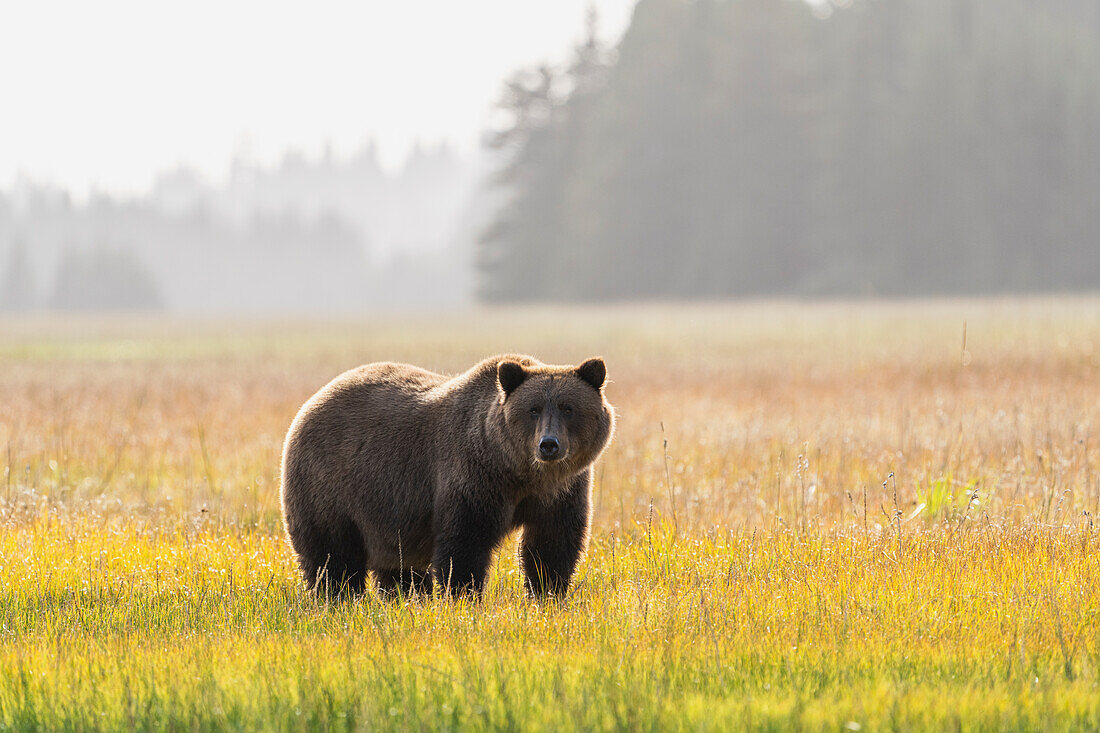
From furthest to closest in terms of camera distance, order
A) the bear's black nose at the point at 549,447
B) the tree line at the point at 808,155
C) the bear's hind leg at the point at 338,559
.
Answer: the tree line at the point at 808,155
the bear's hind leg at the point at 338,559
the bear's black nose at the point at 549,447

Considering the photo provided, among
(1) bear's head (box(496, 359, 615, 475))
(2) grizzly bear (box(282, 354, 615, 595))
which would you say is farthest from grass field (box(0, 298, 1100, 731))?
(1) bear's head (box(496, 359, 615, 475))

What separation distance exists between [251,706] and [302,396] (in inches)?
592

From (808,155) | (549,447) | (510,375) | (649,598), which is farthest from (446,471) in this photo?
(808,155)

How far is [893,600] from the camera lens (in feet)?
20.6

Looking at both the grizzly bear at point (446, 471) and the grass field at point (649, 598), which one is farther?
the grizzly bear at point (446, 471)

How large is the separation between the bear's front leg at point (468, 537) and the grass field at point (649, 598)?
0.68 feet

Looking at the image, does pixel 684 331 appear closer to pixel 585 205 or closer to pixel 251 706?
pixel 251 706

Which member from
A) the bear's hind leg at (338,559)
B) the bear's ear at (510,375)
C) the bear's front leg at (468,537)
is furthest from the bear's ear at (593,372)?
the bear's hind leg at (338,559)

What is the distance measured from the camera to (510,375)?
262 inches

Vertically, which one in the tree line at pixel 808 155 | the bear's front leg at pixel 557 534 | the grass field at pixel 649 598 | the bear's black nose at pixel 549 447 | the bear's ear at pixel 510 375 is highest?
the tree line at pixel 808 155

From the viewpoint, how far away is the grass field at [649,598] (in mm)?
4926

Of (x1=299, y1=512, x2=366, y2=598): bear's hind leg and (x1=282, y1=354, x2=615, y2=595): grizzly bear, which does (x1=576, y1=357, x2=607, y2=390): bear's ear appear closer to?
(x1=282, y1=354, x2=615, y2=595): grizzly bear

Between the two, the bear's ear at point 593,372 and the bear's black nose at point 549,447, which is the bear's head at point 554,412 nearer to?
the bear's ear at point 593,372

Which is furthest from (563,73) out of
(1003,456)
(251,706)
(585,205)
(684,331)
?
(251,706)
